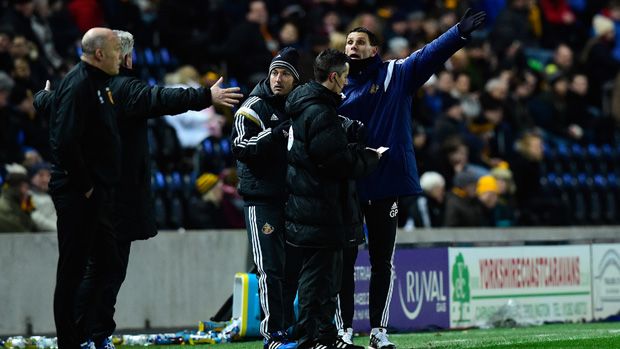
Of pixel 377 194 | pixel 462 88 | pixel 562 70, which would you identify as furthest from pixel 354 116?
pixel 562 70

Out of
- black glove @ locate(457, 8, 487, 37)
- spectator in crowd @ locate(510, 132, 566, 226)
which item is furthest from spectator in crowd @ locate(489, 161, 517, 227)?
black glove @ locate(457, 8, 487, 37)

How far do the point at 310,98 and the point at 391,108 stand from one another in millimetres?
1119

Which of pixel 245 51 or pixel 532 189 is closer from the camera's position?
pixel 245 51

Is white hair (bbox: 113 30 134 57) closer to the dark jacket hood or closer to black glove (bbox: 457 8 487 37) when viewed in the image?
the dark jacket hood

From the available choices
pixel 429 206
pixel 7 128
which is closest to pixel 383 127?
pixel 7 128

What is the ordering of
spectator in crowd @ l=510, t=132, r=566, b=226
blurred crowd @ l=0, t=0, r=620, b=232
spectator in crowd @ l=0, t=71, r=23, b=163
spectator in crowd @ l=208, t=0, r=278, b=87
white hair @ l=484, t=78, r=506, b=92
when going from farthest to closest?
white hair @ l=484, t=78, r=506, b=92
spectator in crowd @ l=510, t=132, r=566, b=226
spectator in crowd @ l=208, t=0, r=278, b=87
blurred crowd @ l=0, t=0, r=620, b=232
spectator in crowd @ l=0, t=71, r=23, b=163

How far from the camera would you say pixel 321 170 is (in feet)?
33.5

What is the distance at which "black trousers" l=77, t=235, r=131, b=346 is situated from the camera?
10.3 meters

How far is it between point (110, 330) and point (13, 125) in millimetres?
5857

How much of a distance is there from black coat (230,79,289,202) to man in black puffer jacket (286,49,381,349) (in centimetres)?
69

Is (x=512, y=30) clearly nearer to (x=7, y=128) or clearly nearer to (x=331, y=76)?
(x=7, y=128)

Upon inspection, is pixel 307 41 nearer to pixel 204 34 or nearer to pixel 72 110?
pixel 204 34

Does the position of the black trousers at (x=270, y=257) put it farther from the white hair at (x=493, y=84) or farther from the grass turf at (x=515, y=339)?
the white hair at (x=493, y=84)

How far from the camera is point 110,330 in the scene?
10852 mm
